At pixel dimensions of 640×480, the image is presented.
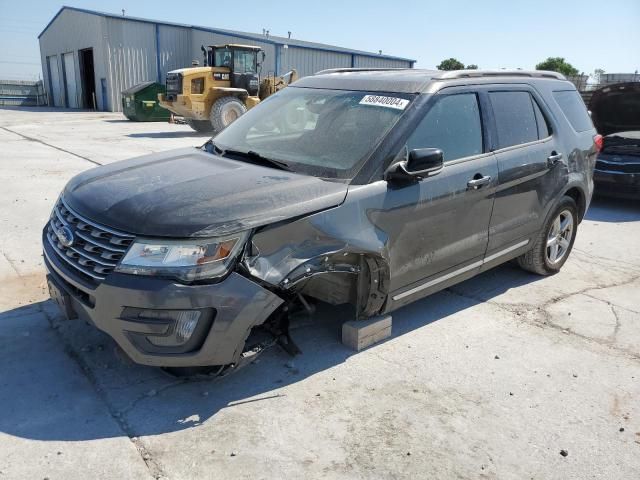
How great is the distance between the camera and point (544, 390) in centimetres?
324

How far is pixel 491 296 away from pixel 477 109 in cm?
164

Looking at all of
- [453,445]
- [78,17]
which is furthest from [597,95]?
[78,17]


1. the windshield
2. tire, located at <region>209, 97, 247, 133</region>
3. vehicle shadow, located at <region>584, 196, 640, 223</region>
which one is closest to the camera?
the windshield

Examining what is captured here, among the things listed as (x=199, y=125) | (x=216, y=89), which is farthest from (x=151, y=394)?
(x=199, y=125)

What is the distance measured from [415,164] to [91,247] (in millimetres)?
1947

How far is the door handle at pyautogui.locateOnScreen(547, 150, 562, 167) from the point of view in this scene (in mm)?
4566

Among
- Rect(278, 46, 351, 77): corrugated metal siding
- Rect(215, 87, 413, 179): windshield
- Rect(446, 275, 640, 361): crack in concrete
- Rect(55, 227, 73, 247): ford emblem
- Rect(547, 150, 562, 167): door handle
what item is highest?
Rect(278, 46, 351, 77): corrugated metal siding

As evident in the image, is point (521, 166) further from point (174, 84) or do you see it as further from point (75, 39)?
point (75, 39)

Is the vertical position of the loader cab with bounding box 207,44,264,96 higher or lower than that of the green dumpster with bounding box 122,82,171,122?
higher

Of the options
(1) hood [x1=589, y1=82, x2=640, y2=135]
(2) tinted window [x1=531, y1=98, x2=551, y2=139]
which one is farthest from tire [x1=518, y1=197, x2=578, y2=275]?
(1) hood [x1=589, y1=82, x2=640, y2=135]

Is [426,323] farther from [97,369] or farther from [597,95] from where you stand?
[597,95]

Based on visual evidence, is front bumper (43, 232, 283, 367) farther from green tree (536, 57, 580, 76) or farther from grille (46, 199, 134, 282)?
green tree (536, 57, 580, 76)

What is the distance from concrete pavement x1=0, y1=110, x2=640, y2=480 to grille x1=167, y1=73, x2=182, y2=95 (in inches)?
539

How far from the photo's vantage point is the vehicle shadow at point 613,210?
7723 millimetres
